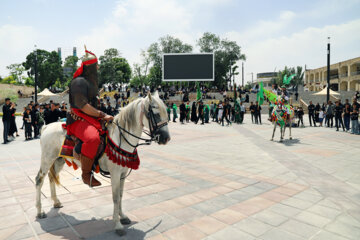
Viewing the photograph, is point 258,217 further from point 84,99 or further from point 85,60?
point 85,60

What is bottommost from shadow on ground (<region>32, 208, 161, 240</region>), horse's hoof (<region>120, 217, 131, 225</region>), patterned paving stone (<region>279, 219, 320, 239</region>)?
shadow on ground (<region>32, 208, 161, 240</region>)

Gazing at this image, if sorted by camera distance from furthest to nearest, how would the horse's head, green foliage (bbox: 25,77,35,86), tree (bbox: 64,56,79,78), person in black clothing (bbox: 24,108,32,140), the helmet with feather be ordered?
green foliage (bbox: 25,77,35,86) < tree (bbox: 64,56,79,78) < person in black clothing (bbox: 24,108,32,140) < the helmet with feather < the horse's head

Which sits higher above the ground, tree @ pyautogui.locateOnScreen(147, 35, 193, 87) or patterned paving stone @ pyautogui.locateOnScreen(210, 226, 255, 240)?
tree @ pyautogui.locateOnScreen(147, 35, 193, 87)

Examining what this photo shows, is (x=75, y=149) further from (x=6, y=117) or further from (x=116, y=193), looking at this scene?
(x=6, y=117)

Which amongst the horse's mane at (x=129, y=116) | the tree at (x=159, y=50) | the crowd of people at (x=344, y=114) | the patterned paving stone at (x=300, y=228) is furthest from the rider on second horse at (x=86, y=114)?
the tree at (x=159, y=50)

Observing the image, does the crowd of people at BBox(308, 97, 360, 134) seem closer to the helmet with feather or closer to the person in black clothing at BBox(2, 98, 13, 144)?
the helmet with feather

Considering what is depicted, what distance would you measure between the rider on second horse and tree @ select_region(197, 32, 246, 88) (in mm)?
56680

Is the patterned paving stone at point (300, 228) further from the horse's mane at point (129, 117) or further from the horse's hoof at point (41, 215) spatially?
the horse's hoof at point (41, 215)

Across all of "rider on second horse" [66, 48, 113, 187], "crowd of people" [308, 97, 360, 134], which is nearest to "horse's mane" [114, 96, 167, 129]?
"rider on second horse" [66, 48, 113, 187]

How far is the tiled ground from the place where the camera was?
133 inches

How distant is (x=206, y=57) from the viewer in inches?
1416

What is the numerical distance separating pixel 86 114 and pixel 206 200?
2565 mm

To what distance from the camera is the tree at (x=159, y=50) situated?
2253 inches

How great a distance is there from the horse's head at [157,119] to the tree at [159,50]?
54.1m
